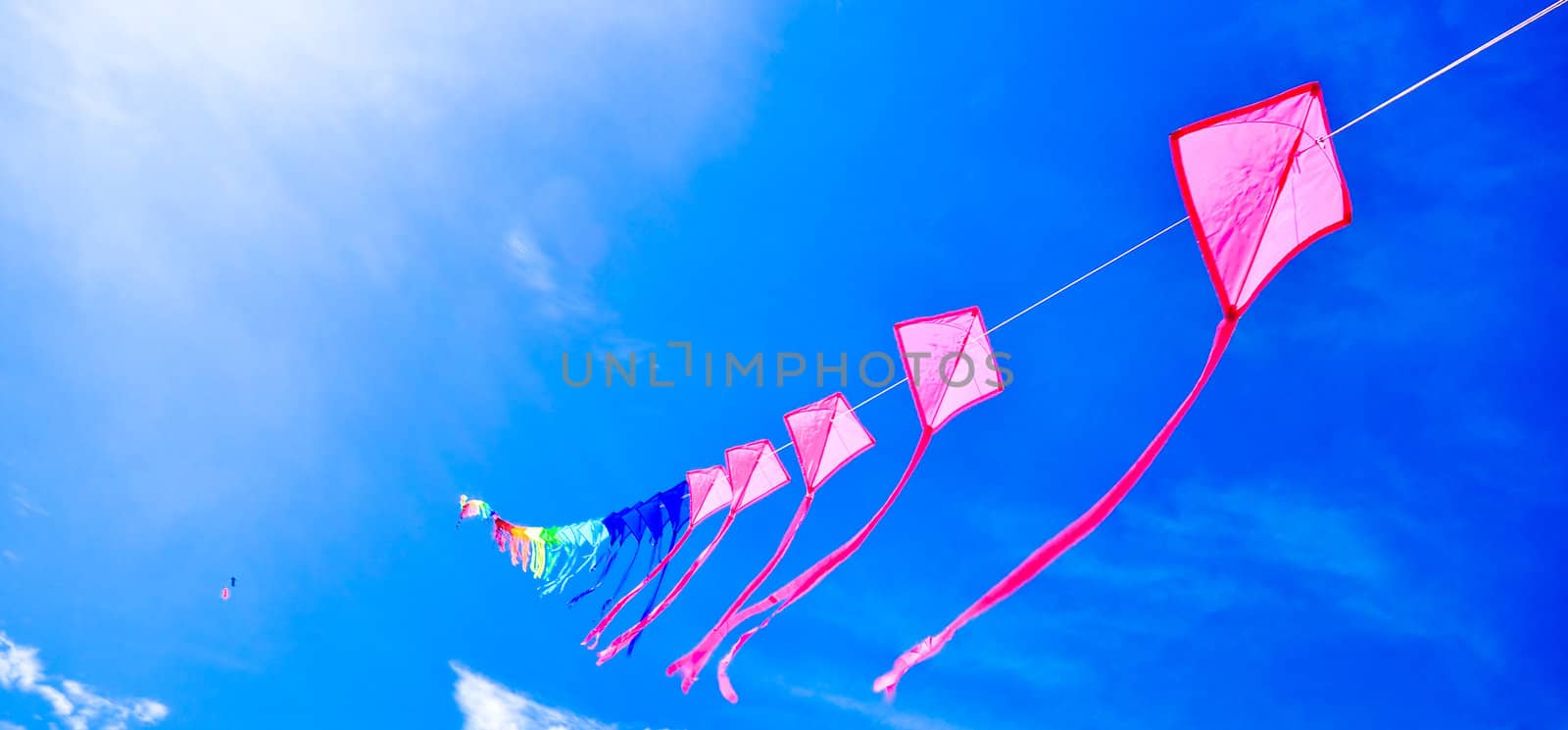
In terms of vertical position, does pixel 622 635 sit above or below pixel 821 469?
below

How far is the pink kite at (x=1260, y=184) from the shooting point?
4.25 metres

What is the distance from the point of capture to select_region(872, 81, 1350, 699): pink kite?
13.9 feet

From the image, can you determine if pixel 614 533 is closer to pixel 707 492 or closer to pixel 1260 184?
pixel 707 492

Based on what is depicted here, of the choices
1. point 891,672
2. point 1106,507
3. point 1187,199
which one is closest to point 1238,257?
point 1187,199

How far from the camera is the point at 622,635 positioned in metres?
7.43

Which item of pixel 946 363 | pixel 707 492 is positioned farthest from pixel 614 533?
pixel 946 363

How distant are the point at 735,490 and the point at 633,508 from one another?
206 cm

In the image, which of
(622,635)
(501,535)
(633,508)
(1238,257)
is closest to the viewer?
(1238,257)

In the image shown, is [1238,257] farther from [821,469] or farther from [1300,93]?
[821,469]

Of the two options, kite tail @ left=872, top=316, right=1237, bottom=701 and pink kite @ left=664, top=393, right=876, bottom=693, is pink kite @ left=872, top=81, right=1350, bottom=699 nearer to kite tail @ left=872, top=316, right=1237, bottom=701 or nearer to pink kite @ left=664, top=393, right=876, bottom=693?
kite tail @ left=872, top=316, right=1237, bottom=701

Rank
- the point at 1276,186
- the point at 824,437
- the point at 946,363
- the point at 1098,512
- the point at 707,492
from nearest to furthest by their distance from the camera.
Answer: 1. the point at 1098,512
2. the point at 1276,186
3. the point at 946,363
4. the point at 824,437
5. the point at 707,492

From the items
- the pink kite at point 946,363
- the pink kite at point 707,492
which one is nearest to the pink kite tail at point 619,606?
the pink kite at point 707,492

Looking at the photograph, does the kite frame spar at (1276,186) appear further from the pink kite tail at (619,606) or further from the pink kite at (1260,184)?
the pink kite tail at (619,606)

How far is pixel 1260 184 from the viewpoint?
14.2ft
